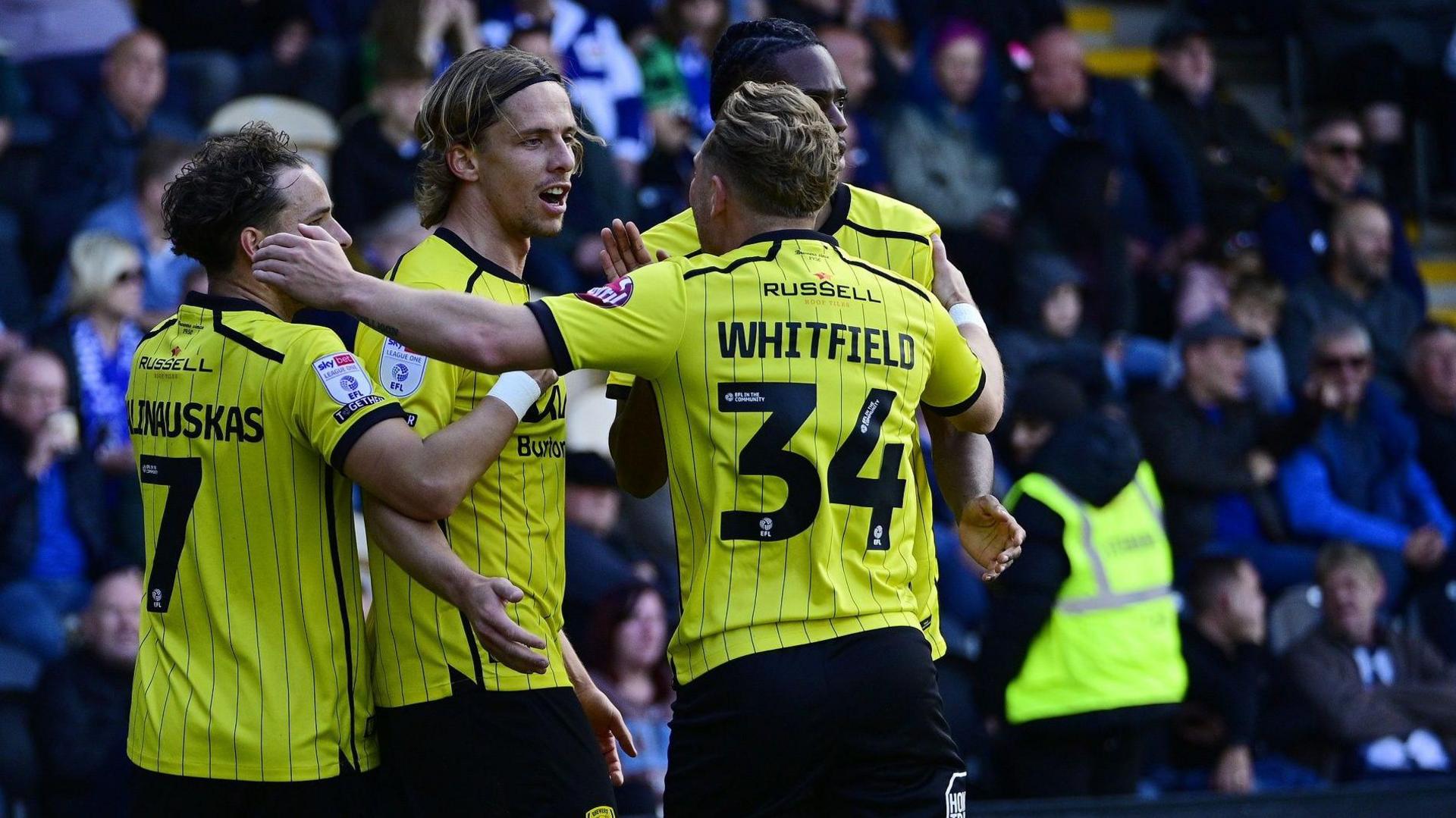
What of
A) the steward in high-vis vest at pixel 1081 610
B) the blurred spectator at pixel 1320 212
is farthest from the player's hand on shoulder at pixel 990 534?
the blurred spectator at pixel 1320 212

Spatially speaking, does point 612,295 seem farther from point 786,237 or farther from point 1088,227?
point 1088,227

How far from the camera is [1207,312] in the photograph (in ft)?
34.6

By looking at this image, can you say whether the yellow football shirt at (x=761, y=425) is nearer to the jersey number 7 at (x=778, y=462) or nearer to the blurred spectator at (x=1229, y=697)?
the jersey number 7 at (x=778, y=462)

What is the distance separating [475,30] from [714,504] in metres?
6.19

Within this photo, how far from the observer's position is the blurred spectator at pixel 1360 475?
32.1ft

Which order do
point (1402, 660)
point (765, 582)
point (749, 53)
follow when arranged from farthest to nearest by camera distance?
point (1402, 660), point (749, 53), point (765, 582)

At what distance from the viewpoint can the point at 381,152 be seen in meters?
8.85

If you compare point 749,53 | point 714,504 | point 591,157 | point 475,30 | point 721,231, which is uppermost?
point 475,30

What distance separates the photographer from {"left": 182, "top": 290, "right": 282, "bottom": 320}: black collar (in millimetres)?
3988

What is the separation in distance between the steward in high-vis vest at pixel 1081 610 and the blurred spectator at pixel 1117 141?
12.0 ft

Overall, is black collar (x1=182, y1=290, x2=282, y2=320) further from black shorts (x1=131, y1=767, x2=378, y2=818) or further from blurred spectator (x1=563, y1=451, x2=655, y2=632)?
blurred spectator (x1=563, y1=451, x2=655, y2=632)

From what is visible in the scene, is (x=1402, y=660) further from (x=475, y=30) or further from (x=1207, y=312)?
(x=475, y=30)

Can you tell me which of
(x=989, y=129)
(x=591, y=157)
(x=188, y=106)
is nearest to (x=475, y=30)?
(x=591, y=157)

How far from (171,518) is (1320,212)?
8.90 metres
